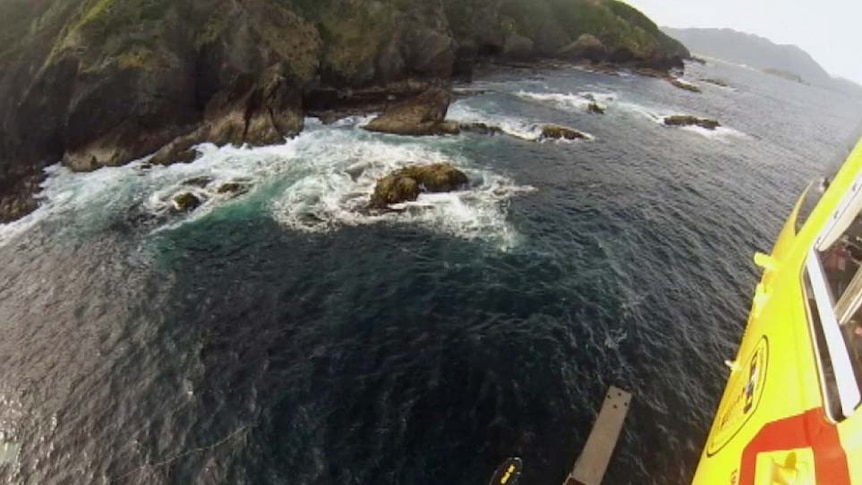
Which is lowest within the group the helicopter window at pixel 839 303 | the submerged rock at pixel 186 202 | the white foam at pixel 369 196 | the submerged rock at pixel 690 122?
the submerged rock at pixel 186 202

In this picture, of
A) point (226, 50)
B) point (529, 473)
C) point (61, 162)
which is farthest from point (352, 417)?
point (226, 50)

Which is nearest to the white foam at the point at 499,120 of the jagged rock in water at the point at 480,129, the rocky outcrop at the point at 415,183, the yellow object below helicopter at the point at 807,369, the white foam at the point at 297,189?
the jagged rock in water at the point at 480,129

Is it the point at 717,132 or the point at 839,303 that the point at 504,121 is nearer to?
the point at 717,132

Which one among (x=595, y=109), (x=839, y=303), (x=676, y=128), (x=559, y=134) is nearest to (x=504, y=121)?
(x=559, y=134)

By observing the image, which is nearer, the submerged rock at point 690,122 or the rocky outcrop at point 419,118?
the rocky outcrop at point 419,118

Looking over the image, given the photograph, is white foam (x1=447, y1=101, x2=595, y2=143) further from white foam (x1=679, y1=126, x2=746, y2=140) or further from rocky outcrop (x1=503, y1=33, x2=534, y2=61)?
rocky outcrop (x1=503, y1=33, x2=534, y2=61)

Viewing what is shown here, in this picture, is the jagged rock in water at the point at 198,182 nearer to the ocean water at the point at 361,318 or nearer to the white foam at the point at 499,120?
the ocean water at the point at 361,318
